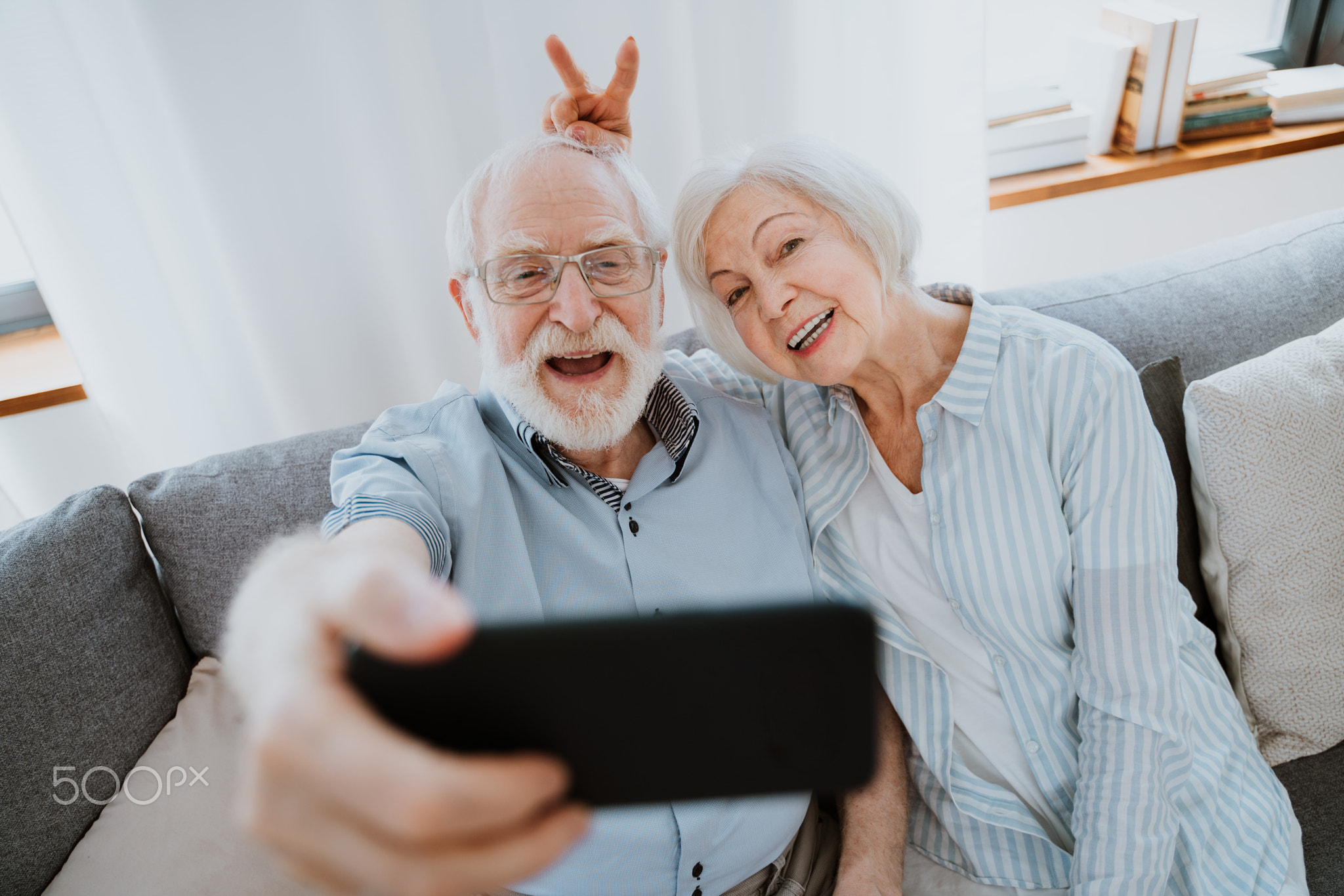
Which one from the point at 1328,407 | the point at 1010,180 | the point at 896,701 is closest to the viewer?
the point at 896,701

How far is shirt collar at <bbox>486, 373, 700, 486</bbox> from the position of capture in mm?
1093

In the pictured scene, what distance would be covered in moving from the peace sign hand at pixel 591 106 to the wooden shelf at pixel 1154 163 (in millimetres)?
1240

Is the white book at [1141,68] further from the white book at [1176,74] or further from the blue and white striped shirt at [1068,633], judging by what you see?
the blue and white striped shirt at [1068,633]

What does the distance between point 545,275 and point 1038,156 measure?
5.56 ft

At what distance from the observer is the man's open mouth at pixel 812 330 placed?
107 centimetres

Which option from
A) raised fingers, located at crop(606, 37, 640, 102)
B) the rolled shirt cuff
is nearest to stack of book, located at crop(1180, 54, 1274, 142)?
raised fingers, located at crop(606, 37, 640, 102)

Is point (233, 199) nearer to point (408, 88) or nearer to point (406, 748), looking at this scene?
point (408, 88)

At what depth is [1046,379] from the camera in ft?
3.41

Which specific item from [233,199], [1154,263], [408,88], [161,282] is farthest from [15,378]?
[1154,263]

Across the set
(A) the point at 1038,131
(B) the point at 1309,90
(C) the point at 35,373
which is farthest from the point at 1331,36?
(C) the point at 35,373

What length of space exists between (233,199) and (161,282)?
0.22 metres

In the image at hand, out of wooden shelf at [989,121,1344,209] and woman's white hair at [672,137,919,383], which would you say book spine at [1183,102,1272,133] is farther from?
woman's white hair at [672,137,919,383]

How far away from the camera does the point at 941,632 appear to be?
110cm

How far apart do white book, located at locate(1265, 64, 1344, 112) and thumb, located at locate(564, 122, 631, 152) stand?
2.19 metres
